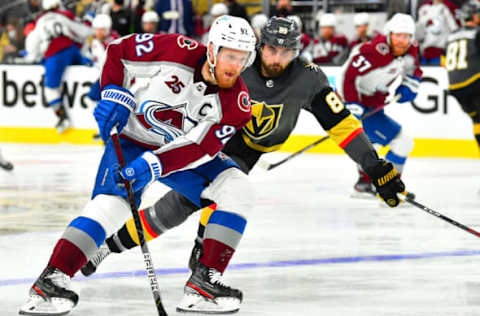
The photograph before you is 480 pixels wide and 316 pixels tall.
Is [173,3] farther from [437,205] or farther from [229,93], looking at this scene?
[229,93]

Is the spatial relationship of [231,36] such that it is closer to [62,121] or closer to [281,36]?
[281,36]

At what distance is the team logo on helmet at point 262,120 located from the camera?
4730 millimetres

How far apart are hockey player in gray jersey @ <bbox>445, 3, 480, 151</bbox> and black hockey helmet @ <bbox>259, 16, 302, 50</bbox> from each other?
3602 millimetres

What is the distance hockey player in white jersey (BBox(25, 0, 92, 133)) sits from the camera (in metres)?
11.6

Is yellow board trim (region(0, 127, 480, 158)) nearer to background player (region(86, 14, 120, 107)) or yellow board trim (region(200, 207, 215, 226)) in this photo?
background player (region(86, 14, 120, 107))

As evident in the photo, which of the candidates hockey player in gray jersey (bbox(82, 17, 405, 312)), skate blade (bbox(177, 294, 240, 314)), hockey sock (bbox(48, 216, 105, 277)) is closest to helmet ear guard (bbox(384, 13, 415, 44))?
hockey player in gray jersey (bbox(82, 17, 405, 312))

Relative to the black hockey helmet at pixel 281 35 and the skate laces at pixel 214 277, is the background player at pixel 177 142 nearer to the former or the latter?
the skate laces at pixel 214 277

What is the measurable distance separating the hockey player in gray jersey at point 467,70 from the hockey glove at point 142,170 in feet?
15.9

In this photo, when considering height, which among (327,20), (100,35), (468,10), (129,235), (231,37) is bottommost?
(100,35)

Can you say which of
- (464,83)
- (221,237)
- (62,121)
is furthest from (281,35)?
(62,121)

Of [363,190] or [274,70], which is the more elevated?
[274,70]

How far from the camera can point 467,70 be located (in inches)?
315

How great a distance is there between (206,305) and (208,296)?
0.04m

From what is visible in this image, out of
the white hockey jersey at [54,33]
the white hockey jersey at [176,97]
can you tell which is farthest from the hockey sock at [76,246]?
the white hockey jersey at [54,33]
